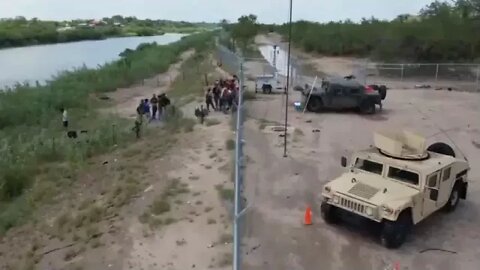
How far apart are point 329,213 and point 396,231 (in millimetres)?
1551

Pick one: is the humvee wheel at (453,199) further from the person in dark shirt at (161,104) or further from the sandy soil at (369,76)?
the sandy soil at (369,76)

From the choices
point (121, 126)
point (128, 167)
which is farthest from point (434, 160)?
point (121, 126)

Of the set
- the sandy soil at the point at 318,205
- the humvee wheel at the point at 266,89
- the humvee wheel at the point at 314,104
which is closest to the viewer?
the sandy soil at the point at 318,205

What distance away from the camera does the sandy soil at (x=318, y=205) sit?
10508mm

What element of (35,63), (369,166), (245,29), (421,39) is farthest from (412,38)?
(35,63)

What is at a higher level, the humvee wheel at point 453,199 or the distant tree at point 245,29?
the distant tree at point 245,29

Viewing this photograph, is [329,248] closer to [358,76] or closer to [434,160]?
[434,160]

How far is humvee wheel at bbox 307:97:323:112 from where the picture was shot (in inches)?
1032

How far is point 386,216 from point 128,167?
363 inches

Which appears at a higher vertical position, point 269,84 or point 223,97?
point 223,97

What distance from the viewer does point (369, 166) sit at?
1180cm

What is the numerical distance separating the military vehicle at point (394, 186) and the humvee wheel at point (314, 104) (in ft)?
45.7

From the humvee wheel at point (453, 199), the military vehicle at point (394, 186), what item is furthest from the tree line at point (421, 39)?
the military vehicle at point (394, 186)

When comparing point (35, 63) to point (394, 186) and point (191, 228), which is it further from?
point (394, 186)
